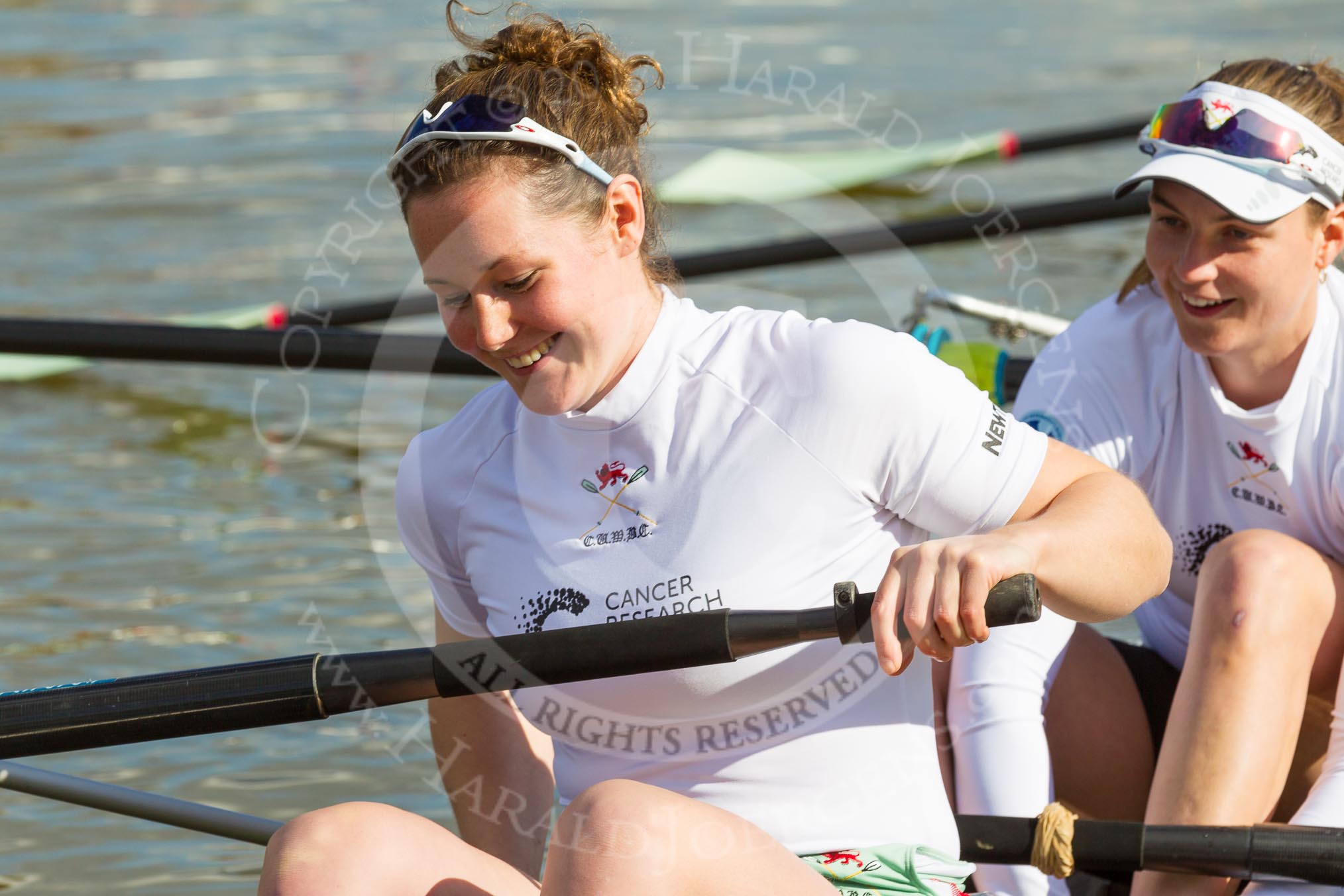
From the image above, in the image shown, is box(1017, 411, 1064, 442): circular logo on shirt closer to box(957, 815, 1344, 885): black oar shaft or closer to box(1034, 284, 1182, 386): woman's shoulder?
box(1034, 284, 1182, 386): woman's shoulder

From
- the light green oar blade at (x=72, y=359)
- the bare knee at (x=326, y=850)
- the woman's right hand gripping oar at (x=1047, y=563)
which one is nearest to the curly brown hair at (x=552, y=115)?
the woman's right hand gripping oar at (x=1047, y=563)

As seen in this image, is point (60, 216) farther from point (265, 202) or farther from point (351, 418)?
point (351, 418)

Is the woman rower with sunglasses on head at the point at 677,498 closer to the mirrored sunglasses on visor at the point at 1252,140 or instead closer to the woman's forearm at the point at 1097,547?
the woman's forearm at the point at 1097,547

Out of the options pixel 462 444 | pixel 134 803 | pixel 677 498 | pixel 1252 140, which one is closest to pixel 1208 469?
pixel 1252 140

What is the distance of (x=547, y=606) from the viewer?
1463 millimetres

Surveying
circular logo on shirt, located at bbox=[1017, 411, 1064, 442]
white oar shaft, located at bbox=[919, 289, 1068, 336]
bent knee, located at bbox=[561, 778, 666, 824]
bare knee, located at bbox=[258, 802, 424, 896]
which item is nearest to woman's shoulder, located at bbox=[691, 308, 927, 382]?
bent knee, located at bbox=[561, 778, 666, 824]

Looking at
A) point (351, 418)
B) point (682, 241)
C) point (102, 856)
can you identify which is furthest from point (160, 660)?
point (682, 241)

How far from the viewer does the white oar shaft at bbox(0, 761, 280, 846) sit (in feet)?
5.96

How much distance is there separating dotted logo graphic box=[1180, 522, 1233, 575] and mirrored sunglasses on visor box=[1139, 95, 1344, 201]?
16.3 inches

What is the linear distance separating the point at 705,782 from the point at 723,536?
0.21 m

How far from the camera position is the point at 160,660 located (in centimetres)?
289

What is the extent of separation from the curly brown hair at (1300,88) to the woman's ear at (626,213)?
2.70 feet

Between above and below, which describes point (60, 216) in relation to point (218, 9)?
below

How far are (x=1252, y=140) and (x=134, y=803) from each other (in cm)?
148
